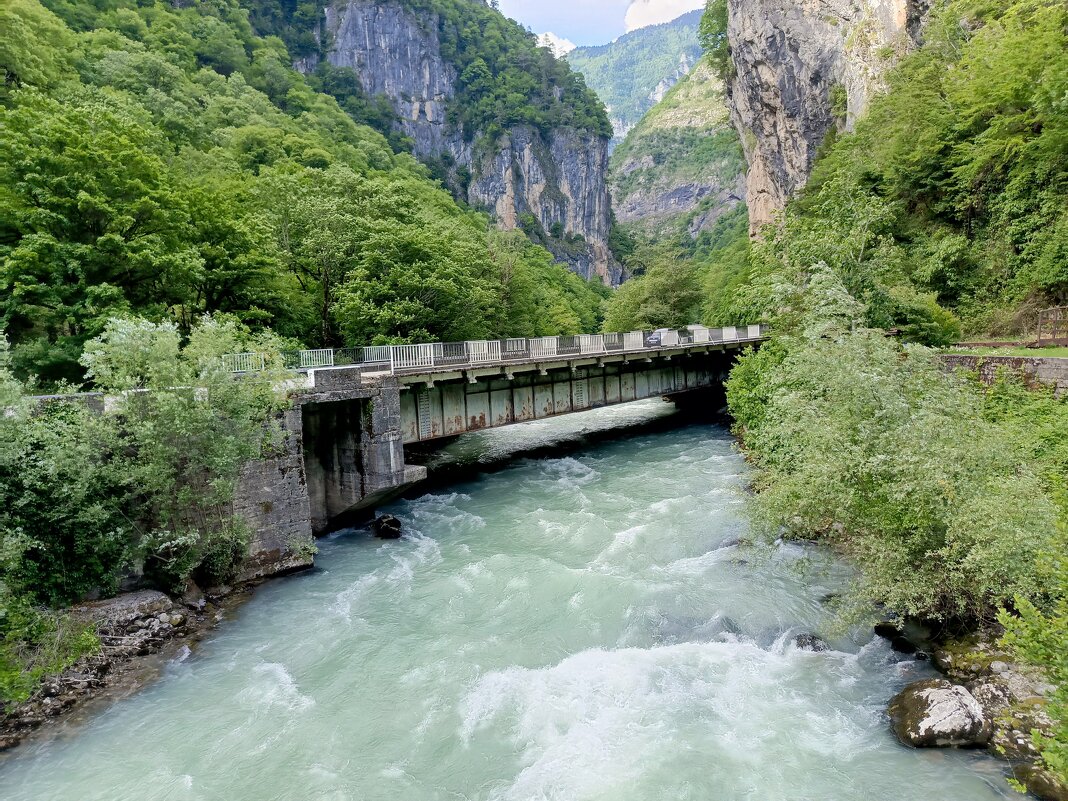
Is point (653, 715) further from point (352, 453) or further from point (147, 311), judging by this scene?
point (147, 311)

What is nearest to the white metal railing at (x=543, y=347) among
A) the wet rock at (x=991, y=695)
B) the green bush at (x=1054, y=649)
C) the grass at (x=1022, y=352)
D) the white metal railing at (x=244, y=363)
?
the white metal railing at (x=244, y=363)

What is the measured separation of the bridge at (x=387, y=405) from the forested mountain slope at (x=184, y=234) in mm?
5103

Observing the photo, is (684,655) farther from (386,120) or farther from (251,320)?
(386,120)

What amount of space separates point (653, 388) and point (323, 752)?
93.2 ft

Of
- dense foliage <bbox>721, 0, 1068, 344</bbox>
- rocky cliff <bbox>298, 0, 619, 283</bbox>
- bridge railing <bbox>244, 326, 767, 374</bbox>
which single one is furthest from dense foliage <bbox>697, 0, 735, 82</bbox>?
bridge railing <bbox>244, 326, 767, 374</bbox>

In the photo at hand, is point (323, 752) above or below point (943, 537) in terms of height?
below

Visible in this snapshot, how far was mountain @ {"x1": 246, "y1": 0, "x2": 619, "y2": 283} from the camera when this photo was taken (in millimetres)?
113375

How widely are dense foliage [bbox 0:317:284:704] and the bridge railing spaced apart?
1.41 metres

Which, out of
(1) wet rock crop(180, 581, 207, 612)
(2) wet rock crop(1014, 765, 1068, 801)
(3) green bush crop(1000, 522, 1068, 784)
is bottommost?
(2) wet rock crop(1014, 765, 1068, 801)

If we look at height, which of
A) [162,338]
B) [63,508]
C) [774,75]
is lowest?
[63,508]

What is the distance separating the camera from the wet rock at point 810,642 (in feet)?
36.9

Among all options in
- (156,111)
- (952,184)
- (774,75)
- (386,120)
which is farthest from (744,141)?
(386,120)

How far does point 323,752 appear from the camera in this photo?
909 centimetres

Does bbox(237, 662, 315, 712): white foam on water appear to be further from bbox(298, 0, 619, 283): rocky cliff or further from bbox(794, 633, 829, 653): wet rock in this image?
bbox(298, 0, 619, 283): rocky cliff
